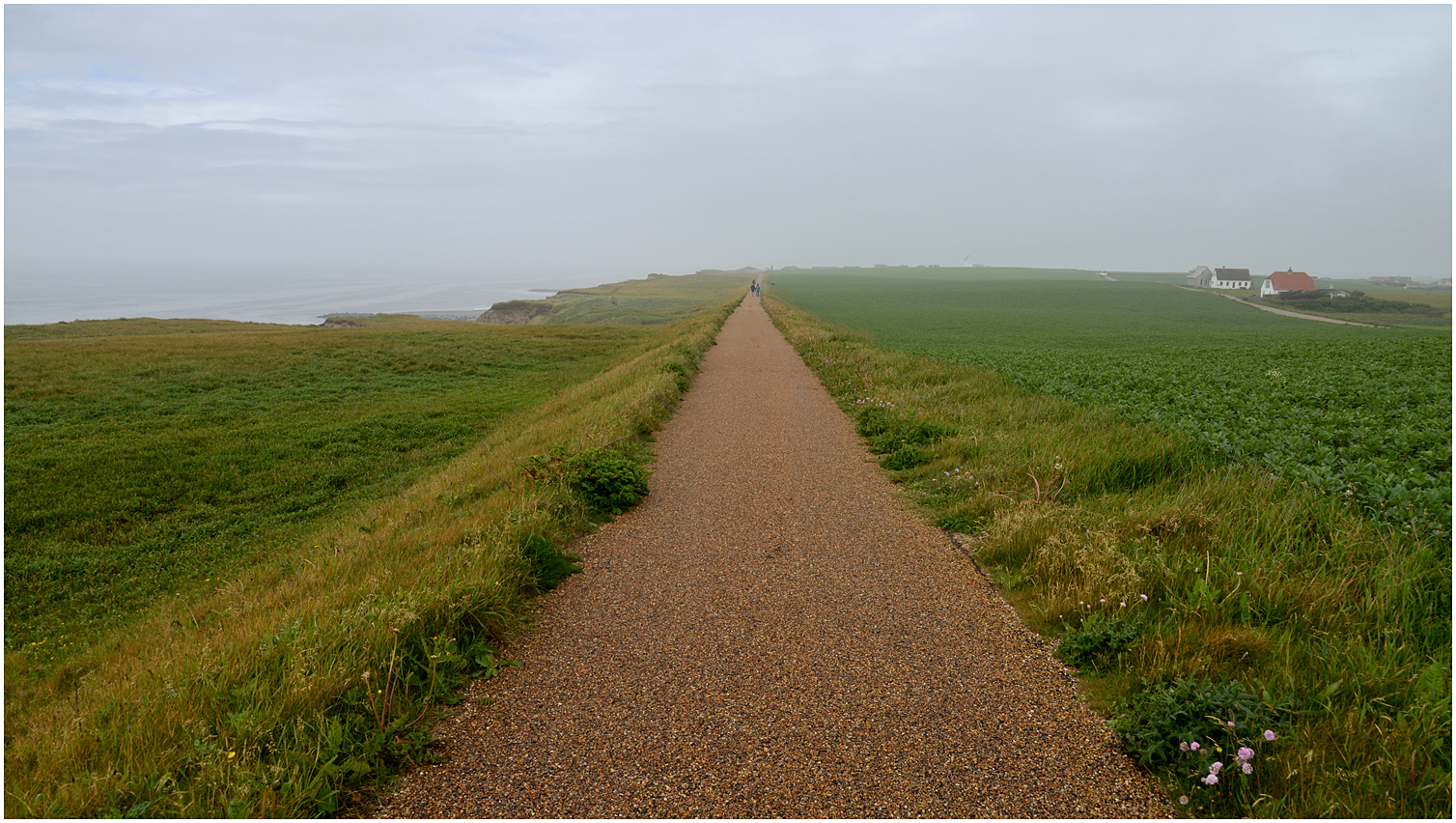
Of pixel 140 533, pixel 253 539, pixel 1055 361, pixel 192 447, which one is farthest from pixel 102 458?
pixel 1055 361

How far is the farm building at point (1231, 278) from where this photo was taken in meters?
123

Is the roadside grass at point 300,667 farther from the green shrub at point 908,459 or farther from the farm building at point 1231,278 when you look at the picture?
the farm building at point 1231,278

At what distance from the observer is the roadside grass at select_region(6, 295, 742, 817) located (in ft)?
9.95

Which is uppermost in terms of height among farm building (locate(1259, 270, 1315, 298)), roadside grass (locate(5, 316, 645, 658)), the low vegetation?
farm building (locate(1259, 270, 1315, 298))

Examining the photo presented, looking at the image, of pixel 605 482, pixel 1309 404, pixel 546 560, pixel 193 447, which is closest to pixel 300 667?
pixel 546 560

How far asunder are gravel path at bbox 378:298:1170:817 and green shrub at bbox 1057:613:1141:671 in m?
0.16

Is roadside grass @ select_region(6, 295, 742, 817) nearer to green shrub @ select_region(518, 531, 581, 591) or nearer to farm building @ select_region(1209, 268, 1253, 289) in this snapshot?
green shrub @ select_region(518, 531, 581, 591)

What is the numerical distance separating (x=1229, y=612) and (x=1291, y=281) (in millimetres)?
135154

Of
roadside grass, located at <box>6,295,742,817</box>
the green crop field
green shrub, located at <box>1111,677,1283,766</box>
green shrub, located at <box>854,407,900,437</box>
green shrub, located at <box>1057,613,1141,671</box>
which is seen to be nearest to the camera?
roadside grass, located at <box>6,295,742,817</box>

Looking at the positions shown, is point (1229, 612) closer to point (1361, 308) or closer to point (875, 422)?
point (875, 422)

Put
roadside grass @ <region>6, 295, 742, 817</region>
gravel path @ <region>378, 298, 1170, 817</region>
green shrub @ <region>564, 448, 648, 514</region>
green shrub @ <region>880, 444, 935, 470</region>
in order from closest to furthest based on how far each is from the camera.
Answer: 1. roadside grass @ <region>6, 295, 742, 817</region>
2. gravel path @ <region>378, 298, 1170, 817</region>
3. green shrub @ <region>564, 448, 648, 514</region>
4. green shrub @ <region>880, 444, 935, 470</region>

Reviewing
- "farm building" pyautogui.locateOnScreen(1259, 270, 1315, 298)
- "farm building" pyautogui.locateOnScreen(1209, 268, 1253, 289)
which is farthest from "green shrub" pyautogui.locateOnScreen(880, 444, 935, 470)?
"farm building" pyautogui.locateOnScreen(1209, 268, 1253, 289)

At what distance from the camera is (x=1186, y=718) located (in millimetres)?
3357

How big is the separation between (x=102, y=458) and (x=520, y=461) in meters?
9.99
